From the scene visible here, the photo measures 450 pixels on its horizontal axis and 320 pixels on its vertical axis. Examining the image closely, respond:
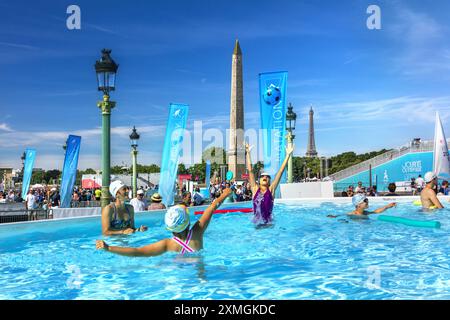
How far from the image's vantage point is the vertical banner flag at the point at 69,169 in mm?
16150

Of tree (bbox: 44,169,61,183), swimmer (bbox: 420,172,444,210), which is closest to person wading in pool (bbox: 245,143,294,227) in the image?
swimmer (bbox: 420,172,444,210)

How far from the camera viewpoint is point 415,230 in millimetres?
9039

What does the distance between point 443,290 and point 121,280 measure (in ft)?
11.5

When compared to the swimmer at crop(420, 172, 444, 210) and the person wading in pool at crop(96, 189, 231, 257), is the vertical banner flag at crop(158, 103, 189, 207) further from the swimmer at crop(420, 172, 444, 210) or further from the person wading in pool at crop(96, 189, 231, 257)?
the person wading in pool at crop(96, 189, 231, 257)

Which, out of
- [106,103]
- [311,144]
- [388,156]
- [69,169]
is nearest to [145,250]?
[106,103]

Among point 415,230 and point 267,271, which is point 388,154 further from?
point 267,271

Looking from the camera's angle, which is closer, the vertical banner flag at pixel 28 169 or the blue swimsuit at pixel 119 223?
the blue swimsuit at pixel 119 223

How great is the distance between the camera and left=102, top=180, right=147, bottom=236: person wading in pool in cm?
746

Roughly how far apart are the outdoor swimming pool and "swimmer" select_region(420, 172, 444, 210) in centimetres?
226

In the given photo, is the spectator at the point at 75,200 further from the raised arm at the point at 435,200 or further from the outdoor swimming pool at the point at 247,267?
the raised arm at the point at 435,200

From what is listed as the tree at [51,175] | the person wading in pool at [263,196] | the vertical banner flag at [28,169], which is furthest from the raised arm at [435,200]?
the tree at [51,175]

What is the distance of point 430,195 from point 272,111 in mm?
6572

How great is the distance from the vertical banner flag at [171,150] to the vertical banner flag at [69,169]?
3.68 meters
